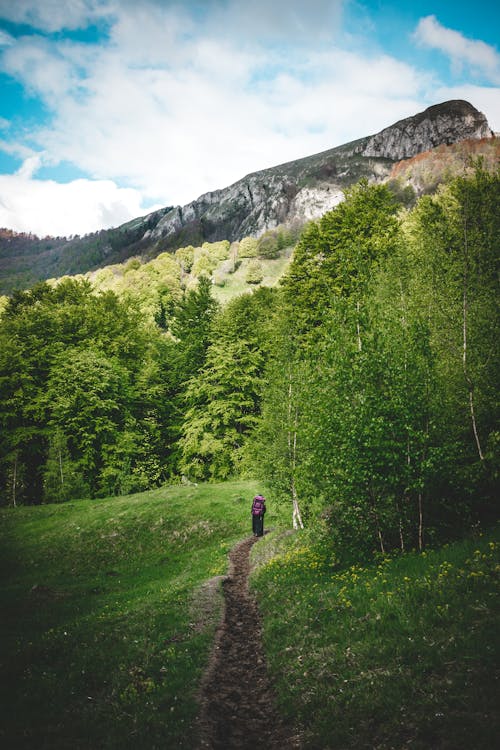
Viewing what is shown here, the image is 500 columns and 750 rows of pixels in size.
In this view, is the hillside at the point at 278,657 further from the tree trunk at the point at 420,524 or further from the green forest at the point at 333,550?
the tree trunk at the point at 420,524

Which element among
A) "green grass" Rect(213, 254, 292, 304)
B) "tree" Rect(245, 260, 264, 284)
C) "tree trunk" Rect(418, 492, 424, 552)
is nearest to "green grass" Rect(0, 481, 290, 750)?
"tree trunk" Rect(418, 492, 424, 552)

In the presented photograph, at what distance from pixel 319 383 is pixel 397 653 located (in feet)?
31.1

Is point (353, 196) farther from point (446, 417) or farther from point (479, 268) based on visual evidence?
point (446, 417)

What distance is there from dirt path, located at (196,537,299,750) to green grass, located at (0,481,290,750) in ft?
1.45

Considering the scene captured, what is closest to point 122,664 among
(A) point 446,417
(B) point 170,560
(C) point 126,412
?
(A) point 446,417

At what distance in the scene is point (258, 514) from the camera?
2692 cm

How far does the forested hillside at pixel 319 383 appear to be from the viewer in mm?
13422

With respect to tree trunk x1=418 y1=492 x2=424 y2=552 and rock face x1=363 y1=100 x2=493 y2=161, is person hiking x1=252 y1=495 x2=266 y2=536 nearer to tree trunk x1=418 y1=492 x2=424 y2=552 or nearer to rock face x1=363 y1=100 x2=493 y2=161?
tree trunk x1=418 y1=492 x2=424 y2=552

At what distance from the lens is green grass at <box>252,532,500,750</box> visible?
252 inches

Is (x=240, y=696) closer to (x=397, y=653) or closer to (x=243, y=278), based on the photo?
(x=397, y=653)

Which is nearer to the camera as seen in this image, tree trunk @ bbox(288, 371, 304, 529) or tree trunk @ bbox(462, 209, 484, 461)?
tree trunk @ bbox(462, 209, 484, 461)

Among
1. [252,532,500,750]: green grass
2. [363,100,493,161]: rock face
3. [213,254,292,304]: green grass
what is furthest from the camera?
[363,100,493,161]: rock face

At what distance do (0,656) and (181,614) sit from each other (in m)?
5.66

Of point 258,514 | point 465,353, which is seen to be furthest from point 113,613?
point 465,353
